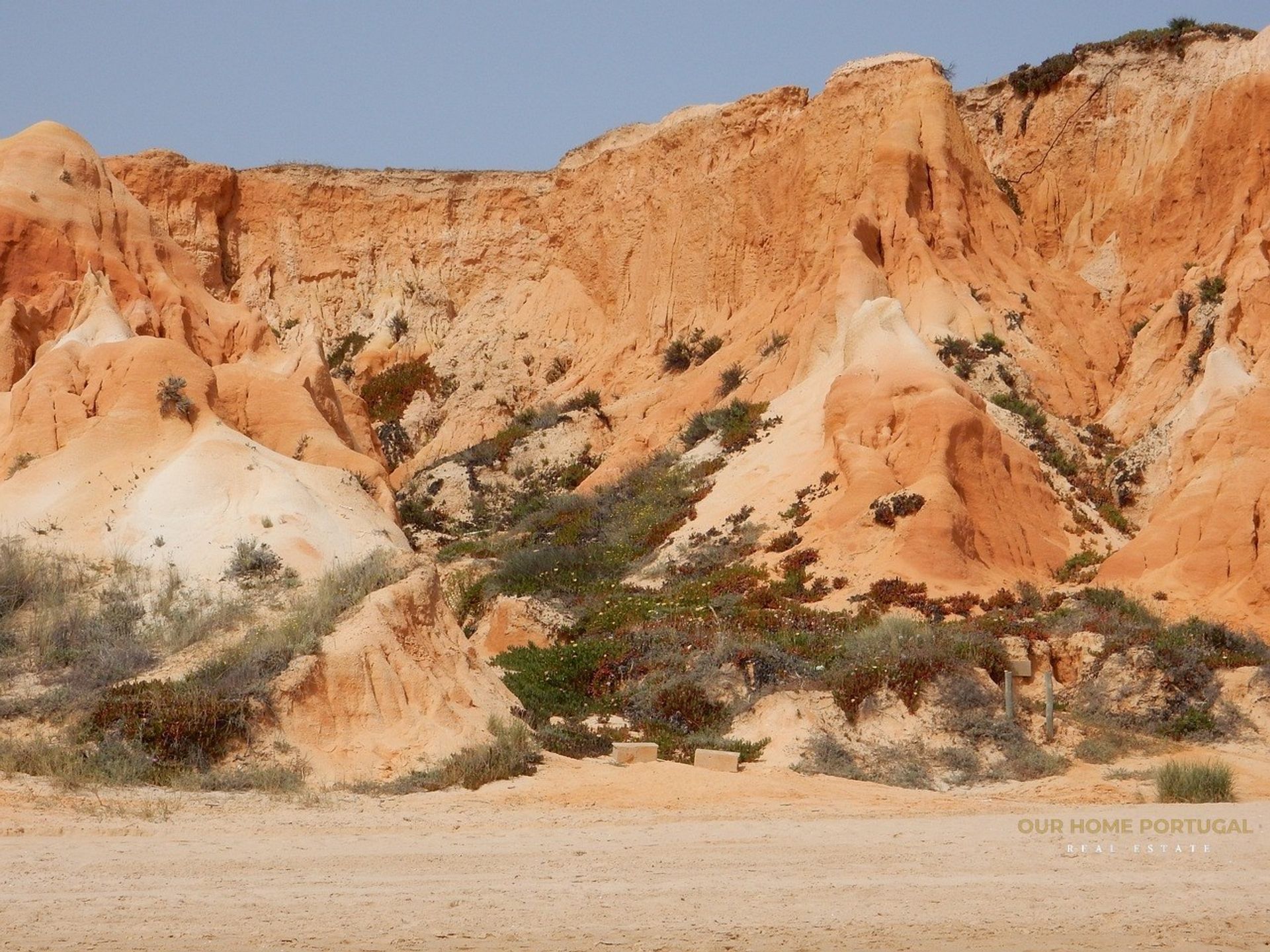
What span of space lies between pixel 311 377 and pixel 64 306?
5.04 metres

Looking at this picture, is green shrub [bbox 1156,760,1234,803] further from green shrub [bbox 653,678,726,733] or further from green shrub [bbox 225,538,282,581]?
green shrub [bbox 225,538,282,581]

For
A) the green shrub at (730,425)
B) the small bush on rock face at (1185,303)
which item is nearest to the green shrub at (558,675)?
the green shrub at (730,425)

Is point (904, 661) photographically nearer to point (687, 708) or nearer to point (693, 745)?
point (687, 708)

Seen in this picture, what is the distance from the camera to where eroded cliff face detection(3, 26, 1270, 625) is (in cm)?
2348

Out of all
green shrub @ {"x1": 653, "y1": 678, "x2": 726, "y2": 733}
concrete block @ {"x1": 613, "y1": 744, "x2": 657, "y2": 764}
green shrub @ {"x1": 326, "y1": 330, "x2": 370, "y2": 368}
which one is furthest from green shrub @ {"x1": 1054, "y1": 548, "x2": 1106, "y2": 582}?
green shrub @ {"x1": 326, "y1": 330, "x2": 370, "y2": 368}

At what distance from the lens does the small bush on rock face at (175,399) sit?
2162cm

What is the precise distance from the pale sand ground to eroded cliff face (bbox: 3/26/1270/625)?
10.0 meters

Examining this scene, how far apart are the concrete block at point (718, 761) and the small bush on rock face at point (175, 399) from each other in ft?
34.5

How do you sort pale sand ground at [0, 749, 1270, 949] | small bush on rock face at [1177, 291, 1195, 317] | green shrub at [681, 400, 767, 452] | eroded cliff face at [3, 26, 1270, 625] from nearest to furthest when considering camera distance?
1. pale sand ground at [0, 749, 1270, 949]
2. eroded cliff face at [3, 26, 1270, 625]
3. green shrub at [681, 400, 767, 452]
4. small bush on rock face at [1177, 291, 1195, 317]

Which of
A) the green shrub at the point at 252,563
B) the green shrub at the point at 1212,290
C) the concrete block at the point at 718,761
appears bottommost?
the concrete block at the point at 718,761

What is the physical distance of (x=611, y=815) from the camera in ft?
38.9

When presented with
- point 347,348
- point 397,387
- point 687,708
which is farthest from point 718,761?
point 347,348

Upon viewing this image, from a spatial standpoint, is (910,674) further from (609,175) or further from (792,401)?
(609,175)

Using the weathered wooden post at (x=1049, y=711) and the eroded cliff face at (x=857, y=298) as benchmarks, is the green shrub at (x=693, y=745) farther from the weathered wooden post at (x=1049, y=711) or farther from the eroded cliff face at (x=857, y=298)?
the eroded cliff face at (x=857, y=298)
